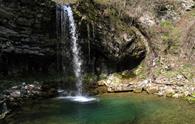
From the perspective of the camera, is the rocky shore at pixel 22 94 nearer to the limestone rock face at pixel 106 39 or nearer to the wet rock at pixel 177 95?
the limestone rock face at pixel 106 39

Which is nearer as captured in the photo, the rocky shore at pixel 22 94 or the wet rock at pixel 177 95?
the rocky shore at pixel 22 94

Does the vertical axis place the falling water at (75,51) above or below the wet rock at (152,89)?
above

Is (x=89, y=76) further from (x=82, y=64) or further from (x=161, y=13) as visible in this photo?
(x=161, y=13)

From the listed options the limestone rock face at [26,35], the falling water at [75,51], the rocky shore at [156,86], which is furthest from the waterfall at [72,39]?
the rocky shore at [156,86]

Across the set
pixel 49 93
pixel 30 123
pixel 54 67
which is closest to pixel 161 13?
pixel 54 67

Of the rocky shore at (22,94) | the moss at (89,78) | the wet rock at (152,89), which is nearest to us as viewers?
the rocky shore at (22,94)

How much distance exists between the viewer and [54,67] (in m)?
26.5

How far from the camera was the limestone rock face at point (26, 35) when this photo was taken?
918 inches

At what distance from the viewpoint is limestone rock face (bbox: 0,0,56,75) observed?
918 inches

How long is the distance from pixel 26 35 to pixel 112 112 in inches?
315

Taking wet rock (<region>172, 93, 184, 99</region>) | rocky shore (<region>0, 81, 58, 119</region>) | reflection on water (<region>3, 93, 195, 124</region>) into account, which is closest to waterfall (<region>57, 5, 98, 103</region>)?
rocky shore (<region>0, 81, 58, 119</region>)

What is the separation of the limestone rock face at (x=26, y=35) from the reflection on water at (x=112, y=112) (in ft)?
13.2

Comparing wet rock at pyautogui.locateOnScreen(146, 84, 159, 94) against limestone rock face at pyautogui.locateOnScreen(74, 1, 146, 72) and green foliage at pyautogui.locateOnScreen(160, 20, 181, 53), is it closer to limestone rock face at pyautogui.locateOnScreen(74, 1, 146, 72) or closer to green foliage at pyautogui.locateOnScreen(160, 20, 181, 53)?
limestone rock face at pyautogui.locateOnScreen(74, 1, 146, 72)

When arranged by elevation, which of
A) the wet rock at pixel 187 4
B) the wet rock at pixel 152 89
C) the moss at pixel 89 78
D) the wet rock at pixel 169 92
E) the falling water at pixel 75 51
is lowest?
the wet rock at pixel 169 92
